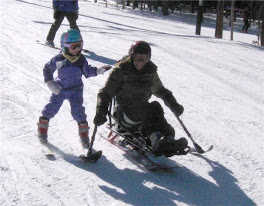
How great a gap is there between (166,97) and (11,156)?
5.51ft

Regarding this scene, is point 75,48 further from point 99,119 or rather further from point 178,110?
point 178,110

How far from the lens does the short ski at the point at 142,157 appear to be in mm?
4016

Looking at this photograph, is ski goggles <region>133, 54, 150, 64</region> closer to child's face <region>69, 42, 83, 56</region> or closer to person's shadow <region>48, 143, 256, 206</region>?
child's face <region>69, 42, 83, 56</region>

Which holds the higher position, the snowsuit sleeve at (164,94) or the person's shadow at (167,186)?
the snowsuit sleeve at (164,94)

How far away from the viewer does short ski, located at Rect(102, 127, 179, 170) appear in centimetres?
402

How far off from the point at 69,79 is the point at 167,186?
1471 millimetres

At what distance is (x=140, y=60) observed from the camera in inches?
164

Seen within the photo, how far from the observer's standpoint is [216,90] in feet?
24.1

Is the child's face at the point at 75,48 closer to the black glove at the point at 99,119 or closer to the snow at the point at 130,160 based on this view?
the black glove at the point at 99,119

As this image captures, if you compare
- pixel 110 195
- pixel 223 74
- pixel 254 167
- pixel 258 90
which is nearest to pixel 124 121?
pixel 110 195

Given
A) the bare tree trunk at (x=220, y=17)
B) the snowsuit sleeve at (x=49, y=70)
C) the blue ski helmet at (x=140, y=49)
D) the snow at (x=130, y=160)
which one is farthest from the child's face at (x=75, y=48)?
the bare tree trunk at (x=220, y=17)

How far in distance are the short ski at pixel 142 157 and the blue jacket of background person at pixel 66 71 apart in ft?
2.20

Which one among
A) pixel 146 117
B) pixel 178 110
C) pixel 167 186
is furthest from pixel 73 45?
pixel 167 186

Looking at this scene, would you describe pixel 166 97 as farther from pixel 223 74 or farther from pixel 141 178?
pixel 223 74
